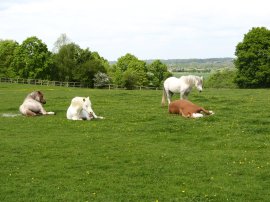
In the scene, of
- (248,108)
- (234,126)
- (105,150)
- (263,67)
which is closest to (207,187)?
(105,150)

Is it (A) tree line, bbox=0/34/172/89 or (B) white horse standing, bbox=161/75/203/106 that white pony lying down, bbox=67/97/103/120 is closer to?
(B) white horse standing, bbox=161/75/203/106

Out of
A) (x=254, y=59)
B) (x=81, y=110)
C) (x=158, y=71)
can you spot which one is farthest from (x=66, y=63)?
(x=81, y=110)

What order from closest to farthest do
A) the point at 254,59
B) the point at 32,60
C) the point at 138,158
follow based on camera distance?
the point at 138,158 → the point at 254,59 → the point at 32,60

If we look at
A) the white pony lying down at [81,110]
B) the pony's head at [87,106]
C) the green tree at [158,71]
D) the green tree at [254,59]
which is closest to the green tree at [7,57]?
the green tree at [158,71]

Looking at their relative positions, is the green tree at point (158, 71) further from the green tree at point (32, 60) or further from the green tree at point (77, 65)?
the green tree at point (32, 60)

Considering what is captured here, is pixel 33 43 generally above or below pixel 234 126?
above

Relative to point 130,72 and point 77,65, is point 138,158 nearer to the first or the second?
point 77,65

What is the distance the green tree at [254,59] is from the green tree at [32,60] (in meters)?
39.3

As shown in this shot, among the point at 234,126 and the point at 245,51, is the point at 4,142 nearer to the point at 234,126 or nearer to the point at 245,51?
the point at 234,126

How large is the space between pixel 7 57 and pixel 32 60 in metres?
9.79

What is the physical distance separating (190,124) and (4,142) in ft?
22.3

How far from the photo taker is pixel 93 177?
988cm

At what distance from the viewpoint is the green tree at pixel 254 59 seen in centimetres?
6381

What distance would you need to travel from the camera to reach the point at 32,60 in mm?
85062
